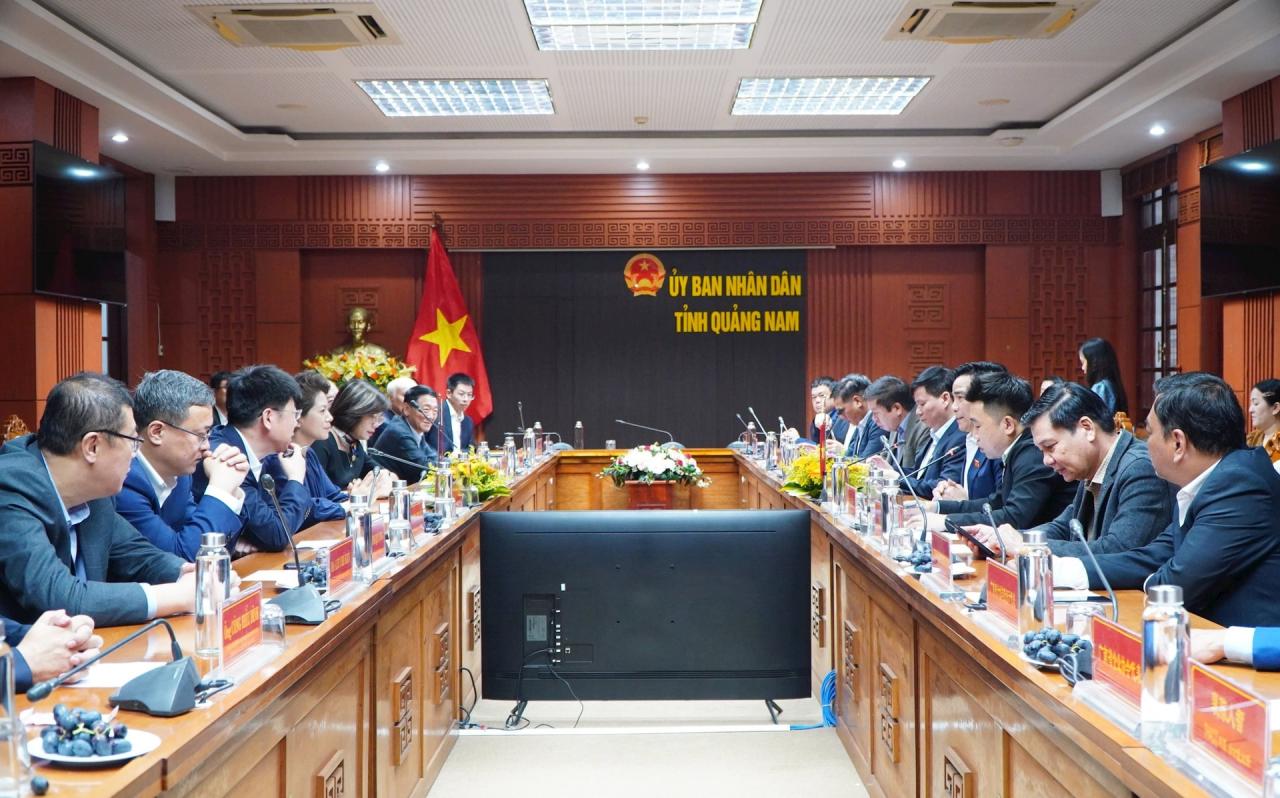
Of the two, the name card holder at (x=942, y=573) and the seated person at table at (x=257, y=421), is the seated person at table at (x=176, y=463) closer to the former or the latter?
the seated person at table at (x=257, y=421)

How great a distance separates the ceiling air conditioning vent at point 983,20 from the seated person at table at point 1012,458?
2494mm

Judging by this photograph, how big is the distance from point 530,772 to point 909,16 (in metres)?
4.12

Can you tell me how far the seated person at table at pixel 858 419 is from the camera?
6.61 m

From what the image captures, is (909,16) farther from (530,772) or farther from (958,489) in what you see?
(530,772)

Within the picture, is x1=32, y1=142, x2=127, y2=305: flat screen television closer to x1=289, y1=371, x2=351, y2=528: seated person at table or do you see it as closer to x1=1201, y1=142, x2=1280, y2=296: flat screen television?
x1=289, y1=371, x2=351, y2=528: seated person at table

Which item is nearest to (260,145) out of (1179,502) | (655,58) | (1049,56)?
(655,58)

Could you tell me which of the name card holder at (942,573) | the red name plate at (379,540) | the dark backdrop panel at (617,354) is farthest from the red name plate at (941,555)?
the dark backdrop panel at (617,354)

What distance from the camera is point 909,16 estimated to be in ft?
17.7

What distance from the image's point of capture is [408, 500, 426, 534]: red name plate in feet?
10.2

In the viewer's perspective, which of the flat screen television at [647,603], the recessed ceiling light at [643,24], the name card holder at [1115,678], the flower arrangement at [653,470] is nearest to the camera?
the name card holder at [1115,678]

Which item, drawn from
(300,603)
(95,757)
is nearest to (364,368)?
(300,603)

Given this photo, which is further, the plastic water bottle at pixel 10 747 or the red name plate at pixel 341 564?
the red name plate at pixel 341 564

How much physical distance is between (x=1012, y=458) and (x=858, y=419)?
3.66 m

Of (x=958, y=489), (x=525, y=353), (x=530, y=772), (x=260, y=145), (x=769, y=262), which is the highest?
(x=260, y=145)
